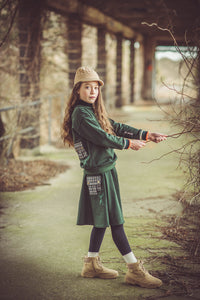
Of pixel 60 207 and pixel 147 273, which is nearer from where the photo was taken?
pixel 147 273

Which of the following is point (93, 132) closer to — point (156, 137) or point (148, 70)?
point (156, 137)

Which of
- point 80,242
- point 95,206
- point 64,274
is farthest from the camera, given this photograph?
point 80,242

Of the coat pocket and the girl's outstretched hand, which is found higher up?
the girl's outstretched hand

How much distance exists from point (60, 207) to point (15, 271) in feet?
5.02

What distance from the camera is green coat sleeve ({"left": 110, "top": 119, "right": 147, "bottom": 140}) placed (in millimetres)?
2811

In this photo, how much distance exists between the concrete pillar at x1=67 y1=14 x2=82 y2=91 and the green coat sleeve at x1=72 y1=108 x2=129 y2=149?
6.09 m

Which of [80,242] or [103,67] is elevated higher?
[103,67]

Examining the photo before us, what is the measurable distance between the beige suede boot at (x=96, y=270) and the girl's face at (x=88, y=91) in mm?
1064

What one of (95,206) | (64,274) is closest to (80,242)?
(64,274)

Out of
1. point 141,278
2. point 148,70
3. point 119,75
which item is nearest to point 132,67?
point 148,70

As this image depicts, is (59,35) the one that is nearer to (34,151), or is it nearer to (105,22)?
(34,151)

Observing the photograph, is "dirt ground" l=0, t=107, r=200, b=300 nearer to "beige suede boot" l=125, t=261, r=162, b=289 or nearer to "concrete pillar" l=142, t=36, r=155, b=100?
"beige suede boot" l=125, t=261, r=162, b=289

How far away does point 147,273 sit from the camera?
8.79ft

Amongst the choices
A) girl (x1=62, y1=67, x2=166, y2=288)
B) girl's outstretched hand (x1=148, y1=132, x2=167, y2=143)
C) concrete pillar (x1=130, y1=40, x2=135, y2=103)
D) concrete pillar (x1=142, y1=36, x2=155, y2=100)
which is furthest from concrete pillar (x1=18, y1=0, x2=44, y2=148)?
concrete pillar (x1=142, y1=36, x2=155, y2=100)
